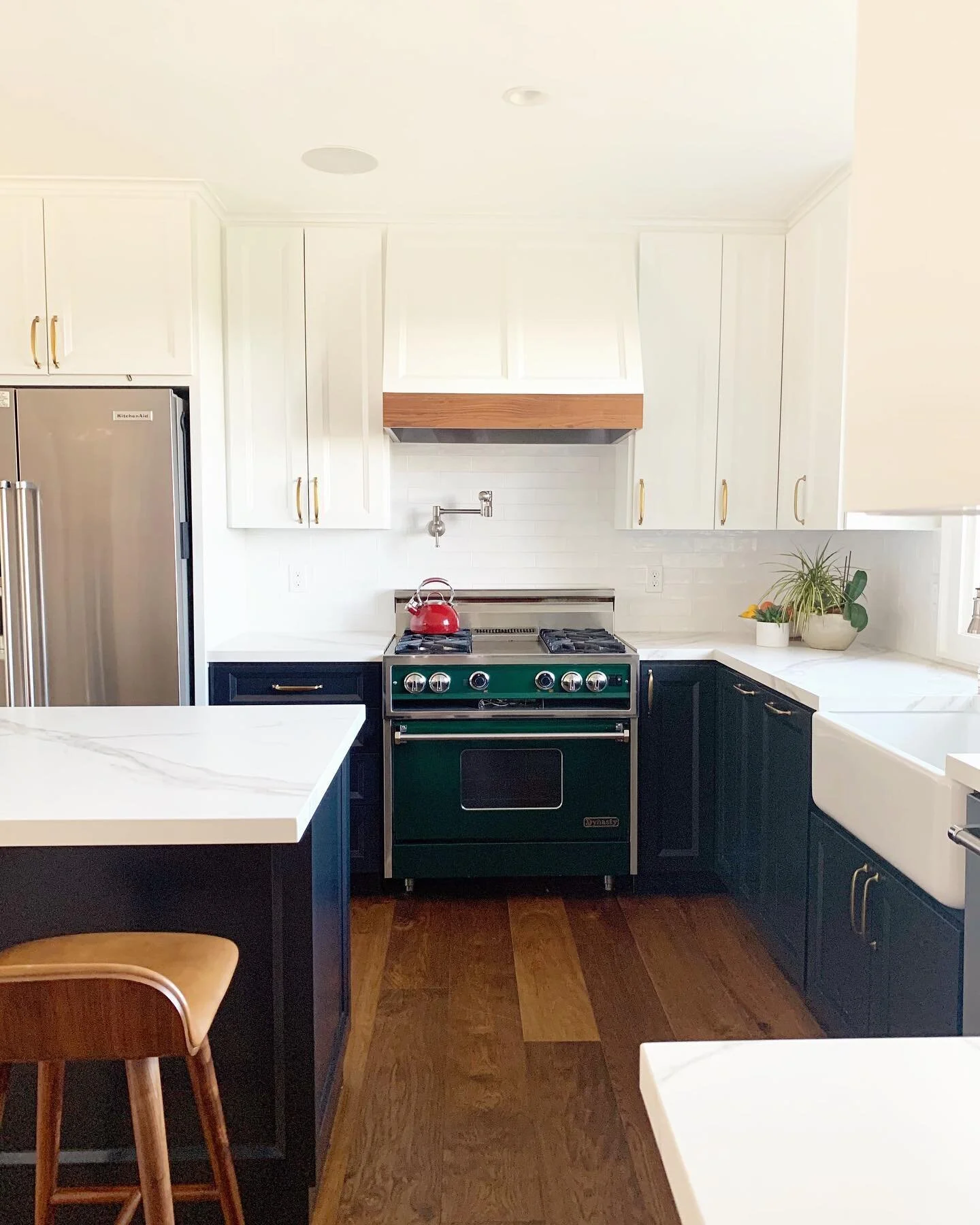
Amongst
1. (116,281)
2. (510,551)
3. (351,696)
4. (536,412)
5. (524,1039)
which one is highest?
(116,281)

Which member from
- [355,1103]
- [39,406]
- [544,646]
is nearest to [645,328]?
[544,646]

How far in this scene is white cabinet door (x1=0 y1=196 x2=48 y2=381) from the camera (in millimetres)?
3225

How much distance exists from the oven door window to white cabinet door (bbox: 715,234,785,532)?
114 centimetres

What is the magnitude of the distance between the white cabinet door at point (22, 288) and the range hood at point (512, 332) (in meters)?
1.17

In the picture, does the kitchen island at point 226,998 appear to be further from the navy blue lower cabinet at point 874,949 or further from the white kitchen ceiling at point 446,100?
the white kitchen ceiling at point 446,100

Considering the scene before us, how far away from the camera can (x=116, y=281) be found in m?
3.25

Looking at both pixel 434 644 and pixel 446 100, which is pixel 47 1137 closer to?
pixel 434 644

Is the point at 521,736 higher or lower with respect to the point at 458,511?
lower

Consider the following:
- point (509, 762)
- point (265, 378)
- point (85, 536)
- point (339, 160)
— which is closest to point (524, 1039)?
point (509, 762)

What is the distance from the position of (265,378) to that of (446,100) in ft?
4.43

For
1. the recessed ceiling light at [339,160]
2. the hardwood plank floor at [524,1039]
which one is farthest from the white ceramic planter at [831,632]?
the recessed ceiling light at [339,160]

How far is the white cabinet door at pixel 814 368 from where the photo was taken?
10.3ft

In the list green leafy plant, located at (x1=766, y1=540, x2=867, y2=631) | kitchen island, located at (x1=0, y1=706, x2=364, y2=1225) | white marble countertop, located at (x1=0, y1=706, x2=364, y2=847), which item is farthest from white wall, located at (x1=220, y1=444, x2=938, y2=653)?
kitchen island, located at (x1=0, y1=706, x2=364, y2=1225)

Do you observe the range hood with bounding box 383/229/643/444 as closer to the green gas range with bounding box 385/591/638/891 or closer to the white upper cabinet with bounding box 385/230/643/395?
the white upper cabinet with bounding box 385/230/643/395
